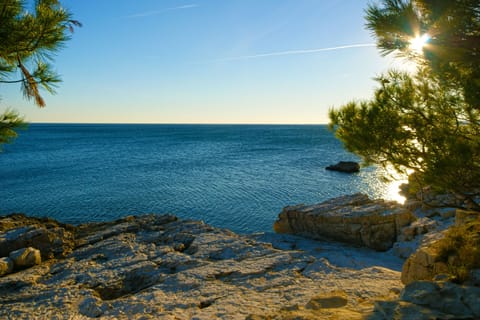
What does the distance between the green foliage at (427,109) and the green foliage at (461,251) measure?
1093 mm

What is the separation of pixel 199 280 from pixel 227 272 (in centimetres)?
115

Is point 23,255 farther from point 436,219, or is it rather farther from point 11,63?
point 436,219

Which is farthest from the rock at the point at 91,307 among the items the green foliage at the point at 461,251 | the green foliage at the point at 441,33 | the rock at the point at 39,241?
the green foliage at the point at 441,33

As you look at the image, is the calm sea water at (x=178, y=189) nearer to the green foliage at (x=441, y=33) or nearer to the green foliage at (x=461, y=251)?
the green foliage at (x=461, y=251)

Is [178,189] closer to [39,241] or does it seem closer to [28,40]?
[39,241]

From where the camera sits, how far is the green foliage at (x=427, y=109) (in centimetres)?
607

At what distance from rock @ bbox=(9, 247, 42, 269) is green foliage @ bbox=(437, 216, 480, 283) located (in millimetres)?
15454

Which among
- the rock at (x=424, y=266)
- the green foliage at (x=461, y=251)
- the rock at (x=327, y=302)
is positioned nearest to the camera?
the green foliage at (x=461, y=251)

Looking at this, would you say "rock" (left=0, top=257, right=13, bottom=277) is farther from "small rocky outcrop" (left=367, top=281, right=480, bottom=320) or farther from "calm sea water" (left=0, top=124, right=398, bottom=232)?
"small rocky outcrop" (left=367, top=281, right=480, bottom=320)

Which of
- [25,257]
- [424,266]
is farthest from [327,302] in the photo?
[25,257]

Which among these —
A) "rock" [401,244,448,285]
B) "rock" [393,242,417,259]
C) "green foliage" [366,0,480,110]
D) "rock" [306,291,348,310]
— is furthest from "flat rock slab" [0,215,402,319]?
"green foliage" [366,0,480,110]

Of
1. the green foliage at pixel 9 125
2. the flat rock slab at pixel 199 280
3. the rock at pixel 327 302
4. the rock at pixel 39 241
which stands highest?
the green foliage at pixel 9 125

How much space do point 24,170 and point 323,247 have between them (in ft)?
158

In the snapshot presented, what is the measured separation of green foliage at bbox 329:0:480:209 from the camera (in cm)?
607
